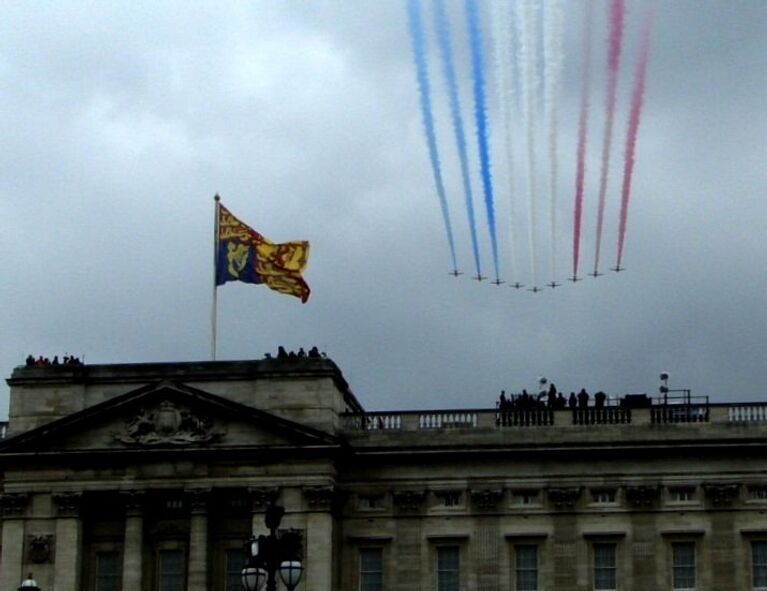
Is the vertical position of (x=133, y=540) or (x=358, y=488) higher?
(x=358, y=488)

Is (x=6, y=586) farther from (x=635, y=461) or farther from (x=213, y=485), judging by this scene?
(x=635, y=461)

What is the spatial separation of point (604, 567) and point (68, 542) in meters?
22.5

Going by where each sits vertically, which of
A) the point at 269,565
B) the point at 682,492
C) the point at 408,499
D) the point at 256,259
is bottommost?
the point at 269,565

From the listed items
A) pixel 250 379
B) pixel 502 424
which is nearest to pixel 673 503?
pixel 502 424

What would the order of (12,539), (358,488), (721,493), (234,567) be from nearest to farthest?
(721,493), (12,539), (234,567), (358,488)

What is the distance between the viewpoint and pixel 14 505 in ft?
271

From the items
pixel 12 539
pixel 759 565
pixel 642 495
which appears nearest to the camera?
pixel 759 565

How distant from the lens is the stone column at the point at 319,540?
80.2m

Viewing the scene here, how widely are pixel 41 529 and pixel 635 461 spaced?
25.2 metres

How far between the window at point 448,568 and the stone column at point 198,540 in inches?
386

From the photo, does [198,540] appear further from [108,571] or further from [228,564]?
[108,571]

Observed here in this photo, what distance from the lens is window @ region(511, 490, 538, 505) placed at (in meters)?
82.5

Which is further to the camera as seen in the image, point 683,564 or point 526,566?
point 526,566

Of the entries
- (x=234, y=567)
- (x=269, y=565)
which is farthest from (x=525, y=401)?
(x=269, y=565)
